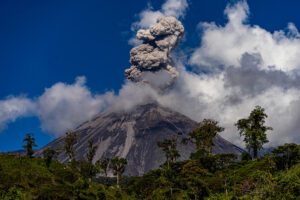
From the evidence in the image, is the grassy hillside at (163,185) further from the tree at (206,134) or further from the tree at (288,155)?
the tree at (206,134)

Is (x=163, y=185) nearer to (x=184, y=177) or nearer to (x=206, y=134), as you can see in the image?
(x=184, y=177)

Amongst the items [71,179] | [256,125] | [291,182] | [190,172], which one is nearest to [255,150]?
[256,125]

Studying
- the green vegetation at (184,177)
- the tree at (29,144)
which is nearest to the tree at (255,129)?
the green vegetation at (184,177)

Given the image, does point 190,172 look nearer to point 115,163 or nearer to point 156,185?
point 156,185

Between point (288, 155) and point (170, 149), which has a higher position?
point (170, 149)

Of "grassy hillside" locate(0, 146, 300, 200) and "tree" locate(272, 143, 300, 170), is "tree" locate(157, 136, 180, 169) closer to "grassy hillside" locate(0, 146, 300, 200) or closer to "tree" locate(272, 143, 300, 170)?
"grassy hillside" locate(0, 146, 300, 200)

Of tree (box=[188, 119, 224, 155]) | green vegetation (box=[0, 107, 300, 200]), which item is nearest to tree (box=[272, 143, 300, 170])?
green vegetation (box=[0, 107, 300, 200])

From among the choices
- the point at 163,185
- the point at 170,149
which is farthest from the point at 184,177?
the point at 170,149

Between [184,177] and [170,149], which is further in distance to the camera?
[170,149]
